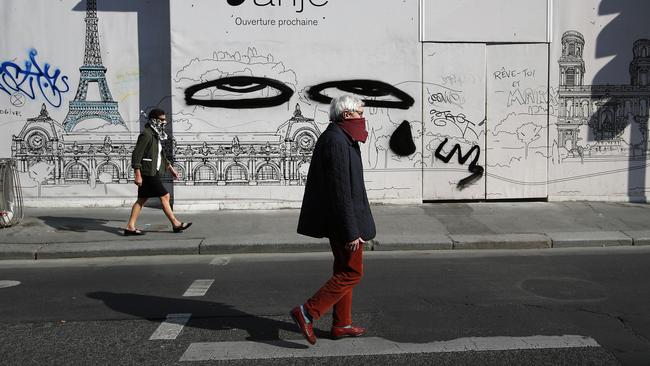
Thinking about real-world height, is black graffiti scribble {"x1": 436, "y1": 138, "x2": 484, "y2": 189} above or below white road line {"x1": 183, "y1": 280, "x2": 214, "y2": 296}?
above

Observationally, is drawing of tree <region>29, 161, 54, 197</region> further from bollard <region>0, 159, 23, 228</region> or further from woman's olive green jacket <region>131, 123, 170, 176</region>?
woman's olive green jacket <region>131, 123, 170, 176</region>

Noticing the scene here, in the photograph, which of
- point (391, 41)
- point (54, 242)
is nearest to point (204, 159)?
point (54, 242)

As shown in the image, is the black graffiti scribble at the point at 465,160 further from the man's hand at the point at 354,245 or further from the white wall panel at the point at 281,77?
the man's hand at the point at 354,245

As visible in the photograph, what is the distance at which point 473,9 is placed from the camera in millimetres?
10688

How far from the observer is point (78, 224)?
31.3 ft

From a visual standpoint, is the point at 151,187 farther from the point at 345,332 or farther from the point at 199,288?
the point at 345,332

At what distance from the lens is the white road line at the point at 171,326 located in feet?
16.1

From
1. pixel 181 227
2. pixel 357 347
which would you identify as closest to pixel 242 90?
pixel 181 227

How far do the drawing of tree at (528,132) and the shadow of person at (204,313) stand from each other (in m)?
7.04

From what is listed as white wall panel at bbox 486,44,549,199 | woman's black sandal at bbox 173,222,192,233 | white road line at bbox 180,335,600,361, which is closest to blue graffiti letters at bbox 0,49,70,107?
woman's black sandal at bbox 173,222,192,233

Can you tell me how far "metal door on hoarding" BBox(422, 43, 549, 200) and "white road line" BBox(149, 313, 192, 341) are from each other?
6401mm

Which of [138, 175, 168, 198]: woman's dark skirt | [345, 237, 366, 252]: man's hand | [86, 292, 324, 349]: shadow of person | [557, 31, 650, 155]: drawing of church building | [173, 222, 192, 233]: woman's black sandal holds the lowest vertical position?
[86, 292, 324, 349]: shadow of person

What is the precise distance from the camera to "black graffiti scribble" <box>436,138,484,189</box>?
10.9 m

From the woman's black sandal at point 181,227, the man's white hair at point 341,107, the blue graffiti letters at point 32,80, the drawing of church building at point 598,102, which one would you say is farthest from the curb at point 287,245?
the man's white hair at point 341,107
